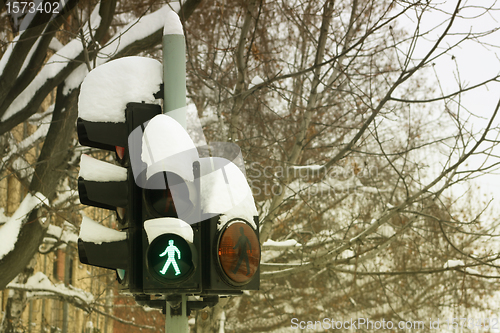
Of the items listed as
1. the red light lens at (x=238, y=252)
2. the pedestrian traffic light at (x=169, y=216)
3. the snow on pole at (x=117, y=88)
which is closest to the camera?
the pedestrian traffic light at (x=169, y=216)

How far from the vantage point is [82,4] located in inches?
296

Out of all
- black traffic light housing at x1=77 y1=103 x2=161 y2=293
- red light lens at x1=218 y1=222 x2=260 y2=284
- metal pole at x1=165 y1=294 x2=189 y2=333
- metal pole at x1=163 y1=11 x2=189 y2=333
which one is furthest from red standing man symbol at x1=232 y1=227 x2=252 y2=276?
metal pole at x1=163 y1=11 x2=189 y2=333

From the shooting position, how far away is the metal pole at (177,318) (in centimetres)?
255

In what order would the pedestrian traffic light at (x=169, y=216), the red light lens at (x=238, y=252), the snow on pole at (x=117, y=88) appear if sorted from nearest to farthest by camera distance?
the pedestrian traffic light at (x=169, y=216) → the red light lens at (x=238, y=252) → the snow on pole at (x=117, y=88)

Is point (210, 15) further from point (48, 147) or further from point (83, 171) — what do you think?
point (83, 171)

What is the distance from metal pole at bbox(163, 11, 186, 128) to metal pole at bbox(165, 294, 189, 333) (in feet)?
3.01

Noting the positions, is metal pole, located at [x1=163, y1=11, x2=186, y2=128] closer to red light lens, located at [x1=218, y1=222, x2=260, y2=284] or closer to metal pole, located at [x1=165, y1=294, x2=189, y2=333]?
red light lens, located at [x1=218, y1=222, x2=260, y2=284]

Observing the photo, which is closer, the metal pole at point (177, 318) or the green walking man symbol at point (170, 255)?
the green walking man symbol at point (170, 255)

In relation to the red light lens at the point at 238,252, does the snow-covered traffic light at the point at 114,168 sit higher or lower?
higher

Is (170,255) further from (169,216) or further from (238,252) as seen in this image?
(238,252)

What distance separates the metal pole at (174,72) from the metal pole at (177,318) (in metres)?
0.92

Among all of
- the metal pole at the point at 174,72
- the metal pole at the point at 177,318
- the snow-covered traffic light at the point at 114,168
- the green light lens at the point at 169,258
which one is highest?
the metal pole at the point at 174,72

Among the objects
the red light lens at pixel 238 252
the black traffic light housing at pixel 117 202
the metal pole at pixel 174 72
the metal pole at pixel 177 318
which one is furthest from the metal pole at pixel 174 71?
the metal pole at pixel 177 318

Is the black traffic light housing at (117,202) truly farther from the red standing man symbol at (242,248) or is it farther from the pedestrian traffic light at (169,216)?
the red standing man symbol at (242,248)
